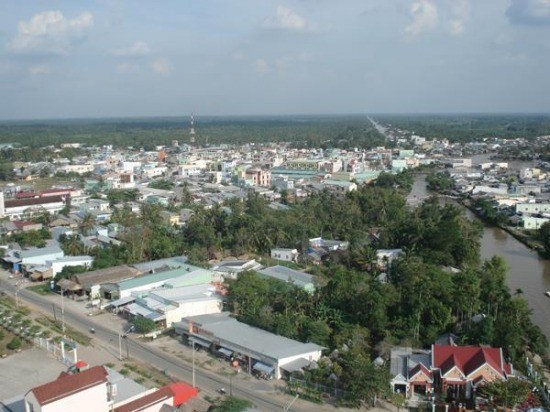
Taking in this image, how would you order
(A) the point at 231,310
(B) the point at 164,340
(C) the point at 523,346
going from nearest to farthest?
(C) the point at 523,346 < (B) the point at 164,340 < (A) the point at 231,310

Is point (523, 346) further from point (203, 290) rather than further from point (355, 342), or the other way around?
point (203, 290)

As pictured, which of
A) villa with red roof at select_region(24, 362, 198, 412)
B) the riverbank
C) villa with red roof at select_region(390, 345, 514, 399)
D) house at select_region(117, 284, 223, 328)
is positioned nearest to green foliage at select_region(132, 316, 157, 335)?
house at select_region(117, 284, 223, 328)

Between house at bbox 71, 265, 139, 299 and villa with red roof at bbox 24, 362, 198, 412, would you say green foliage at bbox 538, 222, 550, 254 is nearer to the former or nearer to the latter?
house at bbox 71, 265, 139, 299

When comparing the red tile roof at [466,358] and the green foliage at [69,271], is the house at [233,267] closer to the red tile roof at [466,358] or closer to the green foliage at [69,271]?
the green foliage at [69,271]

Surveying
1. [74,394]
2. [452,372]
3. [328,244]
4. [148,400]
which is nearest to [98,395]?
[74,394]

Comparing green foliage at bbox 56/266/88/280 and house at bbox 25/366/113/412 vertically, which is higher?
house at bbox 25/366/113/412

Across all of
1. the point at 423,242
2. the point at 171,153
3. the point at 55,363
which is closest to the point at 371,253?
the point at 423,242
